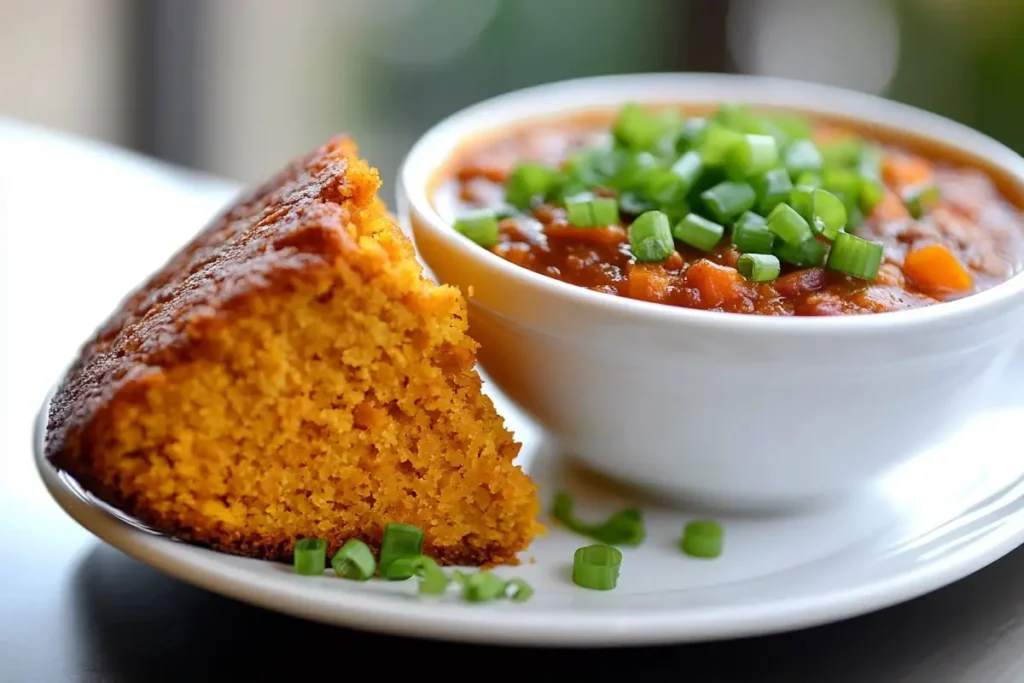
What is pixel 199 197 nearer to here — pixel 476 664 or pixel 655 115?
pixel 655 115

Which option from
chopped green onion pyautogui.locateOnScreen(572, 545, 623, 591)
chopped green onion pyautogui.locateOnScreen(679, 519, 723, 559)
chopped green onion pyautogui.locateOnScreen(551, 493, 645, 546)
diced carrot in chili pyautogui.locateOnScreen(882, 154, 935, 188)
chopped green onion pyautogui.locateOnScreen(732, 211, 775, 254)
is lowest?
chopped green onion pyautogui.locateOnScreen(551, 493, 645, 546)

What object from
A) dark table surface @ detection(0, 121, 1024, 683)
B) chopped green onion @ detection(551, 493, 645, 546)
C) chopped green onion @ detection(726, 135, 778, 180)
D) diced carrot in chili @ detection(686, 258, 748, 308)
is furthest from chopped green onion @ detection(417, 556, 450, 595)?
chopped green onion @ detection(726, 135, 778, 180)

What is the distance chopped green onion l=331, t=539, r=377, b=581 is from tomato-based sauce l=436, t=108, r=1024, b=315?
1.82 ft

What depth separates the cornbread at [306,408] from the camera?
1.60 m

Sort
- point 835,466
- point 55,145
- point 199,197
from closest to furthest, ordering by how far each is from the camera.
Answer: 1. point 835,466
2. point 199,197
3. point 55,145

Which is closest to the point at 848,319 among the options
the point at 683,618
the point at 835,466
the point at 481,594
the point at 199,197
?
the point at 835,466

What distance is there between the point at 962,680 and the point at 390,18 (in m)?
4.79

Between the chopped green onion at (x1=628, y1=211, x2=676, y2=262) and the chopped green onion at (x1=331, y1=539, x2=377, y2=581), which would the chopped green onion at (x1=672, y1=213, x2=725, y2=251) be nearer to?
the chopped green onion at (x1=628, y1=211, x2=676, y2=262)

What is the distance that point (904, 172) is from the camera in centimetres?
238

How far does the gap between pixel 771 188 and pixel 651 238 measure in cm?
30

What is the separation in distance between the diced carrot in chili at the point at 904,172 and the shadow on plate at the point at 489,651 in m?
0.91

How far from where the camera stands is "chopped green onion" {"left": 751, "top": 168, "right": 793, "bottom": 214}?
6.79ft

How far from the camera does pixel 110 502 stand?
1.65 meters

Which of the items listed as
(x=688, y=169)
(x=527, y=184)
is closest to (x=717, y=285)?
(x=688, y=169)
